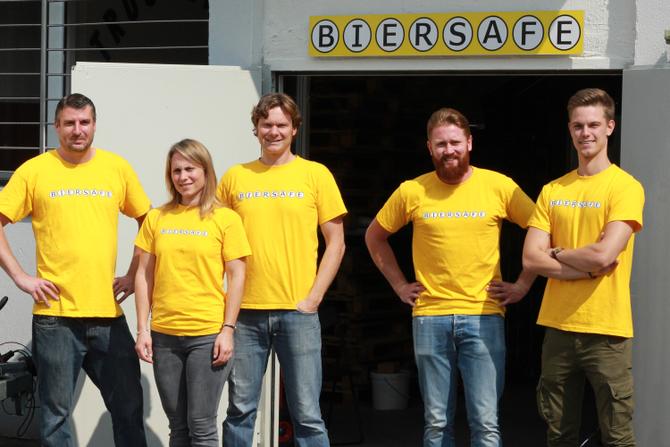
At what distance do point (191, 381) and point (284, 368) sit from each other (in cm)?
45

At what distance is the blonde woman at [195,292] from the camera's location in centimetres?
464

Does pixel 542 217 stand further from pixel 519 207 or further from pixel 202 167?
pixel 202 167

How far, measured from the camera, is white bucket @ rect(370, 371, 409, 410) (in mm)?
8008

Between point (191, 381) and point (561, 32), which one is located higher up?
point (561, 32)

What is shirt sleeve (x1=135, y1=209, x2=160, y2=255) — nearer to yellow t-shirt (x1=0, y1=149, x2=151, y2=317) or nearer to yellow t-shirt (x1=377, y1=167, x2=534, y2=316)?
yellow t-shirt (x1=0, y1=149, x2=151, y2=317)

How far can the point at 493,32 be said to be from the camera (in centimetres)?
564

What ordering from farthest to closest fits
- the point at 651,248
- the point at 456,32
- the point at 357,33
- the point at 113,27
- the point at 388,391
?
the point at 113,27 → the point at 388,391 → the point at 357,33 → the point at 456,32 → the point at 651,248

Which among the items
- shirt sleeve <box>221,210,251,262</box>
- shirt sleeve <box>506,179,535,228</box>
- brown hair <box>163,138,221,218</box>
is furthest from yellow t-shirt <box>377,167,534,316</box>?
brown hair <box>163,138,221,218</box>

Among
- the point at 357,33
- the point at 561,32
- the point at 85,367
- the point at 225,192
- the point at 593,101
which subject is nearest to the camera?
the point at 593,101

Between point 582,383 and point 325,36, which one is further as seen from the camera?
point 325,36

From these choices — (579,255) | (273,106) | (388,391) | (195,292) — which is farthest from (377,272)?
(579,255)

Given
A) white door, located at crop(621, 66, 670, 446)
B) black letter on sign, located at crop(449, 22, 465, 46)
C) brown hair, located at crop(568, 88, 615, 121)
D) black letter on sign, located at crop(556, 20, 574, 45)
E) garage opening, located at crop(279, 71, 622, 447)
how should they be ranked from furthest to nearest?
garage opening, located at crop(279, 71, 622, 447), black letter on sign, located at crop(449, 22, 465, 46), black letter on sign, located at crop(556, 20, 574, 45), white door, located at crop(621, 66, 670, 446), brown hair, located at crop(568, 88, 615, 121)

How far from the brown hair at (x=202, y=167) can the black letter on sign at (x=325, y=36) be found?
4.83 feet

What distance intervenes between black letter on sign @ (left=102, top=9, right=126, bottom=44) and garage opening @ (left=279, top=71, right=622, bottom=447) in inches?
79.8
